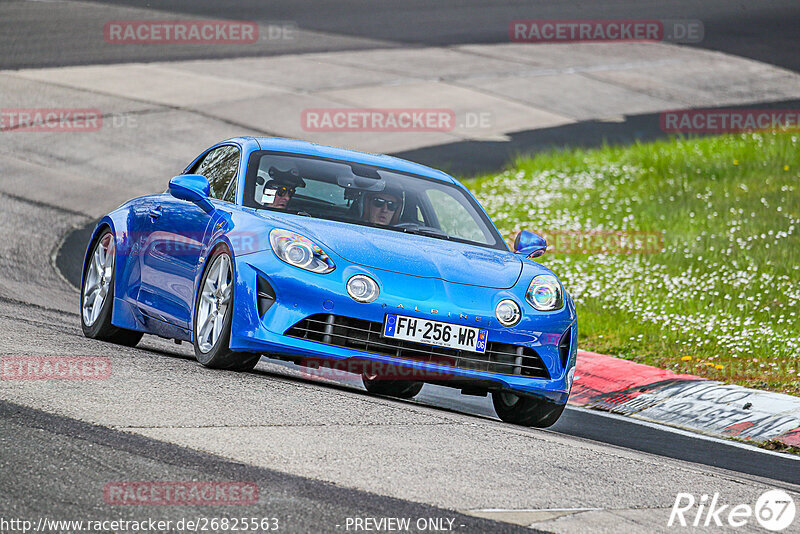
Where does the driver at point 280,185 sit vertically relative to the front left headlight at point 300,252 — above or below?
above

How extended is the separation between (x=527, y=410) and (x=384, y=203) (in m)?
1.58

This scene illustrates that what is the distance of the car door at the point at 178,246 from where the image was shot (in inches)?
302

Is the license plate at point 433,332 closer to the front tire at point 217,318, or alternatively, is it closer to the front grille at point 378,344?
the front grille at point 378,344

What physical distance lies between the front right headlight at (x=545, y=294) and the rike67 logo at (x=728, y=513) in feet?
6.50

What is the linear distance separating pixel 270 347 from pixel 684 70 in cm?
2280

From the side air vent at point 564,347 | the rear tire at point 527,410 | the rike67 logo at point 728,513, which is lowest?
the rear tire at point 527,410

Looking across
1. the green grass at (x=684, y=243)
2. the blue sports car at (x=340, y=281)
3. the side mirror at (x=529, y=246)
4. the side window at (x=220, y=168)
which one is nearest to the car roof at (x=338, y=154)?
the blue sports car at (x=340, y=281)

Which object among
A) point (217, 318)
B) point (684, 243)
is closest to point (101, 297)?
point (217, 318)

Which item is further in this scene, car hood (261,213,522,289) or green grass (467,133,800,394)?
green grass (467,133,800,394)

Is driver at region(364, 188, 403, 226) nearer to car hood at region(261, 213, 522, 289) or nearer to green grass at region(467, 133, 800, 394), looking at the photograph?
car hood at region(261, 213, 522, 289)

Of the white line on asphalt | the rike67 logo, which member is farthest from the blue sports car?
the rike67 logo

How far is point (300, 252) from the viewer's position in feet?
23.1

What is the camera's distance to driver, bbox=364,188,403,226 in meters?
8.02

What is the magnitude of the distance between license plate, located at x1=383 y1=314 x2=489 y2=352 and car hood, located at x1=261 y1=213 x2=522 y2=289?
0.97ft
